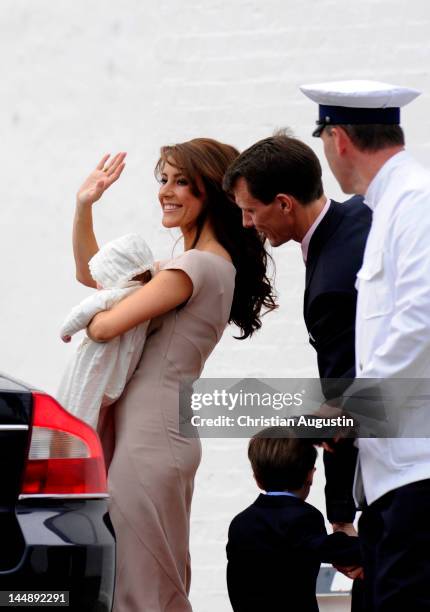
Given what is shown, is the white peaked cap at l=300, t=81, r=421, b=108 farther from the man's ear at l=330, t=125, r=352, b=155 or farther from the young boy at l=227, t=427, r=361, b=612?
the young boy at l=227, t=427, r=361, b=612

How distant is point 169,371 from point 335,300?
76cm

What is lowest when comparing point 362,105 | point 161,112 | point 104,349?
point 104,349

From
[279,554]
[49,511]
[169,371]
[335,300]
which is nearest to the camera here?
[49,511]

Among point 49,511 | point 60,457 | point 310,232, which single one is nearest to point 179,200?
point 310,232

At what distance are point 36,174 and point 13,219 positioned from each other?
0.21 m

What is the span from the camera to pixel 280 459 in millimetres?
3852

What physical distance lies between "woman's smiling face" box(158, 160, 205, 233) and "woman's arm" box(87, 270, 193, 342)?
24cm

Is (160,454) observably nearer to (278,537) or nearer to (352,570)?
(278,537)

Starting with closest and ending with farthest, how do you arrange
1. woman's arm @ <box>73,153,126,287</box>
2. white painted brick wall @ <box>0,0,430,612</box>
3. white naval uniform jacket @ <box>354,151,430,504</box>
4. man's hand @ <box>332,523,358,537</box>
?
white naval uniform jacket @ <box>354,151,430,504</box> → man's hand @ <box>332,523,358,537</box> → woman's arm @ <box>73,153,126,287</box> → white painted brick wall @ <box>0,0,430,612</box>

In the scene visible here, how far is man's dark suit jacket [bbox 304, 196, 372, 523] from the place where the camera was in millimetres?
3373

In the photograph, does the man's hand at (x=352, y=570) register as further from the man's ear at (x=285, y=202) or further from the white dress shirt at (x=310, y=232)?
the man's ear at (x=285, y=202)

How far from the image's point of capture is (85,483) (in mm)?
3090

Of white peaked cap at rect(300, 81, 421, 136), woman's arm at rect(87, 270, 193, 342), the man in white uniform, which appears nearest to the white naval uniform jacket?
the man in white uniform

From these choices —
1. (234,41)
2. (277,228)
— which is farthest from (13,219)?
(277,228)
